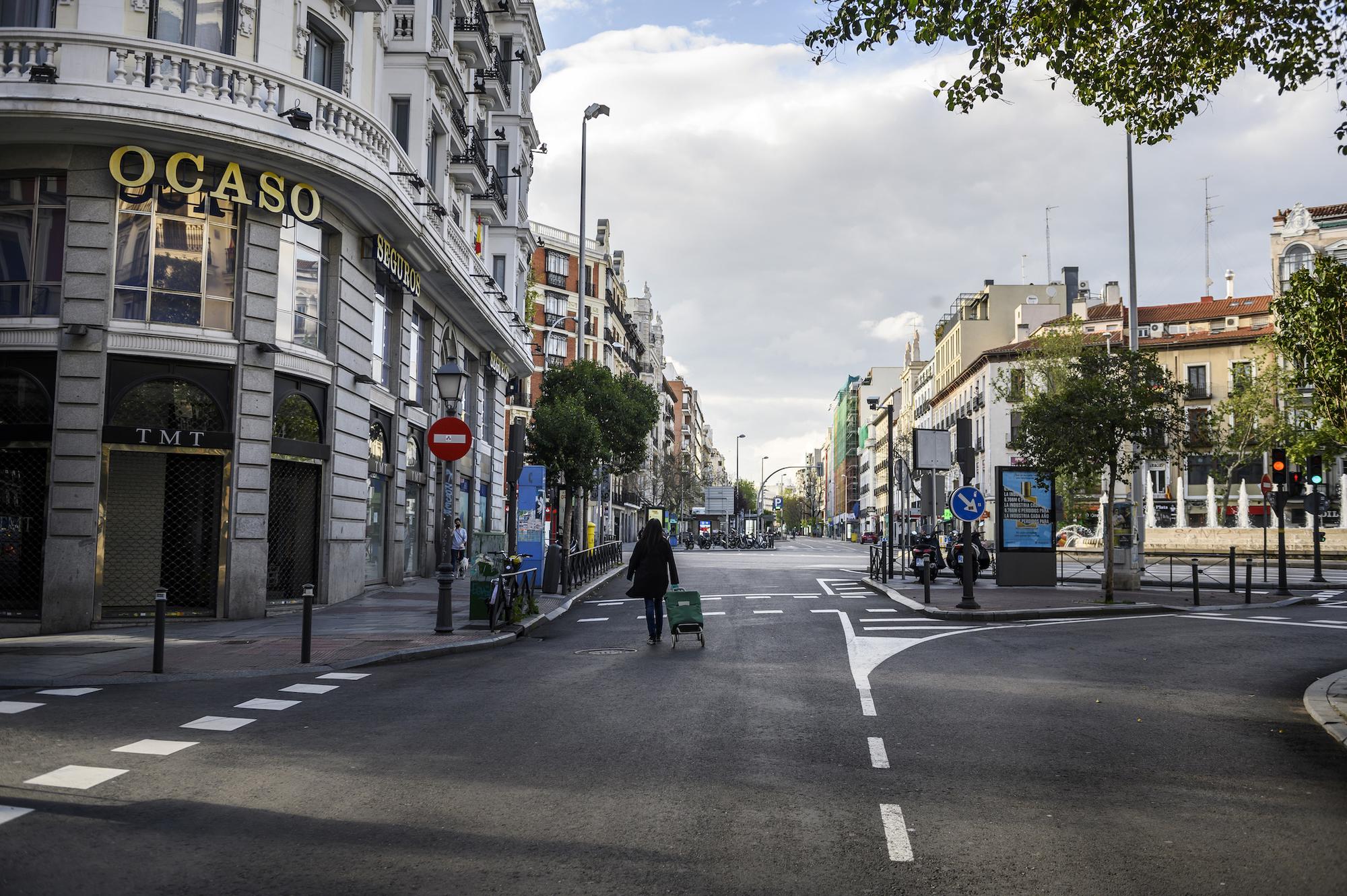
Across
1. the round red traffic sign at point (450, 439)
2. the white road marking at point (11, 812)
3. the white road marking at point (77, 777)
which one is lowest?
the white road marking at point (77, 777)

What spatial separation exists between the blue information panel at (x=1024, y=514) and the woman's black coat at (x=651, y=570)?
12.7 metres

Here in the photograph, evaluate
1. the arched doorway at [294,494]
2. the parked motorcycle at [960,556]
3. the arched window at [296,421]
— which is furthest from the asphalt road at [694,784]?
the parked motorcycle at [960,556]

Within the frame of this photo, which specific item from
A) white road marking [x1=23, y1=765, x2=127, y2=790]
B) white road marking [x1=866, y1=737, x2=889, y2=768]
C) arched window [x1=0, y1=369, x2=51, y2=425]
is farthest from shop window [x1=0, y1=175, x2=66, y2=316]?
white road marking [x1=866, y1=737, x2=889, y2=768]

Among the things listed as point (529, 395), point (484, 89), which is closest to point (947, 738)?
point (484, 89)

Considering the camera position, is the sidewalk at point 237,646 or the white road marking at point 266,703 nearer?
the white road marking at point 266,703

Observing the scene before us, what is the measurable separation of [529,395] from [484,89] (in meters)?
35.7

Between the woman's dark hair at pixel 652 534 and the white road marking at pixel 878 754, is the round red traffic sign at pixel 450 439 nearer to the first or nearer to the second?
the woman's dark hair at pixel 652 534

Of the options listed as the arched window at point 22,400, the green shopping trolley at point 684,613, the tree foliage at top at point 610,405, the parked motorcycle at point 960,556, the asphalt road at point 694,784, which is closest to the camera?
the asphalt road at point 694,784

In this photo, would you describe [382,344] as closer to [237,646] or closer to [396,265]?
[396,265]

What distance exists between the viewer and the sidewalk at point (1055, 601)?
18547 mm

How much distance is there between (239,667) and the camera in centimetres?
1134

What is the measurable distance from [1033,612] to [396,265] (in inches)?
548

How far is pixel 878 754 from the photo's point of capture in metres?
7.18

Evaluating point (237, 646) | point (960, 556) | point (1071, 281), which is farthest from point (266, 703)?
point (1071, 281)
